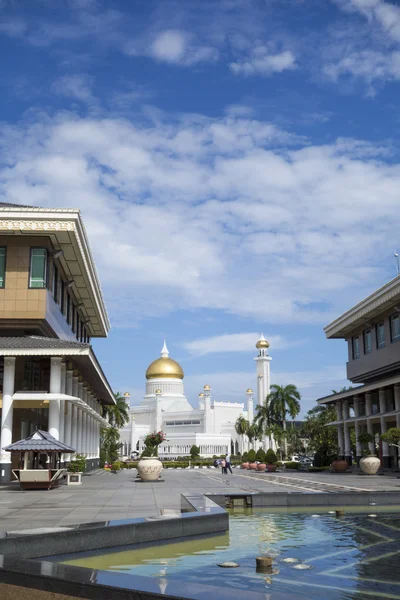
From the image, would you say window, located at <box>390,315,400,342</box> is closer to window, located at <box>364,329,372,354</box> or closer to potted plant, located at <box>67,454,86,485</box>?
window, located at <box>364,329,372,354</box>

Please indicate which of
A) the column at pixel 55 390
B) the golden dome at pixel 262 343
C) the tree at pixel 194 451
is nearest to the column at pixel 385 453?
the column at pixel 55 390

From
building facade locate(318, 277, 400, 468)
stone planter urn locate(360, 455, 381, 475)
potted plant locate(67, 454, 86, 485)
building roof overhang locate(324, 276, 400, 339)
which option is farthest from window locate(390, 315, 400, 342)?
potted plant locate(67, 454, 86, 485)

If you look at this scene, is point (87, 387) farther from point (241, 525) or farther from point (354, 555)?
point (354, 555)

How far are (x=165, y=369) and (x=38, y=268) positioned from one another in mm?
84089

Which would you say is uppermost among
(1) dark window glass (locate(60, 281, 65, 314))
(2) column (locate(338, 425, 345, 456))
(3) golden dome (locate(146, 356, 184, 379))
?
(3) golden dome (locate(146, 356, 184, 379))

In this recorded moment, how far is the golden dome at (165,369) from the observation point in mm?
113500

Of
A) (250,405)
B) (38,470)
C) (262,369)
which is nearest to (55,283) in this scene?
(38,470)

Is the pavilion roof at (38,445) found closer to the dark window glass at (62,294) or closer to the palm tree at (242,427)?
the dark window glass at (62,294)

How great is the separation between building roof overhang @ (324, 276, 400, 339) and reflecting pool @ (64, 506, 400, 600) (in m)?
28.9

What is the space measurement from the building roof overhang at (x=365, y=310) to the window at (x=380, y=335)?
88 cm

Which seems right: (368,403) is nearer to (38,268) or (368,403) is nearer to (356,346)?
(356,346)

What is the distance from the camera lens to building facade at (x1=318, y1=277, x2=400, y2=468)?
1721 inches

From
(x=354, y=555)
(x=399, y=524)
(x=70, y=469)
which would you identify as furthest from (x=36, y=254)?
(x=354, y=555)

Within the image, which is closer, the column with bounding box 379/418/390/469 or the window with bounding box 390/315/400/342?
the column with bounding box 379/418/390/469
